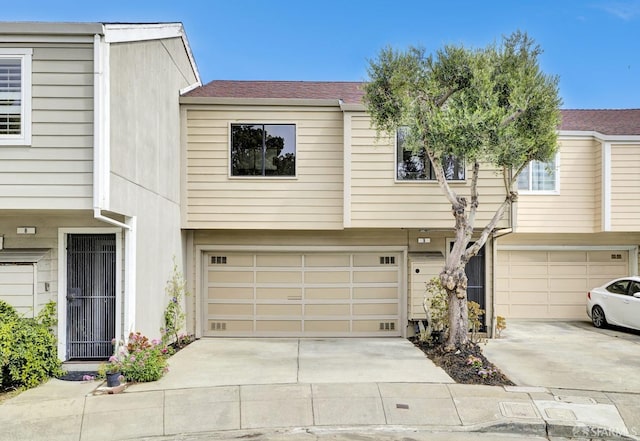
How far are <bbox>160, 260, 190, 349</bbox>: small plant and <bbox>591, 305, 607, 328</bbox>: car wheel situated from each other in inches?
374

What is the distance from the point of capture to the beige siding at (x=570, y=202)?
37.2 ft

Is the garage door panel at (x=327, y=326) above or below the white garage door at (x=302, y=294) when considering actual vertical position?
below

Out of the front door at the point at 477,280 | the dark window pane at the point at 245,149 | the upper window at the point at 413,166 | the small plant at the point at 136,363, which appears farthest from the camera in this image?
the front door at the point at 477,280

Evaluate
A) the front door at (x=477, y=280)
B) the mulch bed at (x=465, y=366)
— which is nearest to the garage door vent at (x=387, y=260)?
the front door at (x=477, y=280)

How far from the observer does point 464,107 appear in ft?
24.6

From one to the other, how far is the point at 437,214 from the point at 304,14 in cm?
1581

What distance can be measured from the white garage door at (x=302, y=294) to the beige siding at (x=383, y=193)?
3.69ft

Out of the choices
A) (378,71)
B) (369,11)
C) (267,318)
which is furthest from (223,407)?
(369,11)

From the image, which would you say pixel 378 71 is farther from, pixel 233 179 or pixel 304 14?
pixel 304 14

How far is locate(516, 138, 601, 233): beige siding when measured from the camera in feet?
37.2

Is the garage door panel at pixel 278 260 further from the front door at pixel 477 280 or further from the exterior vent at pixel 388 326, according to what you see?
the front door at pixel 477 280

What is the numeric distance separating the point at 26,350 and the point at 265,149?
5516 mm

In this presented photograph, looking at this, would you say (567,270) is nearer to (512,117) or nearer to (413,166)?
(413,166)

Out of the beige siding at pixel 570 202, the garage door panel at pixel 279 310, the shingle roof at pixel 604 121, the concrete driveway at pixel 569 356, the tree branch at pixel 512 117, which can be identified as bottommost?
the concrete driveway at pixel 569 356
